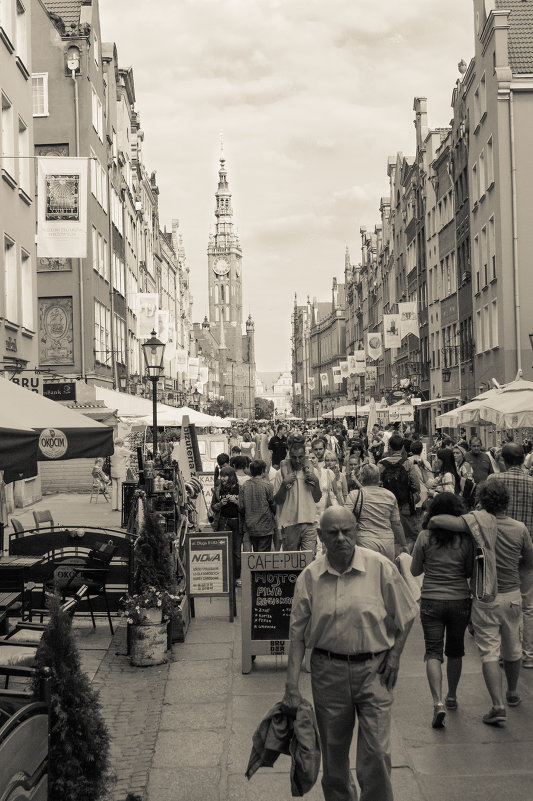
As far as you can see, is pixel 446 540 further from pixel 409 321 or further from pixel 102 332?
pixel 409 321

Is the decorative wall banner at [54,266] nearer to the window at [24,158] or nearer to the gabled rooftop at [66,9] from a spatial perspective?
the window at [24,158]

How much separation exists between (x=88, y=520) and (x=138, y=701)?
46.9 feet

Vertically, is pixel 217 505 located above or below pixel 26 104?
below

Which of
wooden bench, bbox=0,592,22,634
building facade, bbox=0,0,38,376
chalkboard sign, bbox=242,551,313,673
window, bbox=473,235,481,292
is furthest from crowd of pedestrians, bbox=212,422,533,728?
window, bbox=473,235,481,292

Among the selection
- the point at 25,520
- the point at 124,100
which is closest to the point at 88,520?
the point at 25,520

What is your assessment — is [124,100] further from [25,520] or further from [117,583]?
[117,583]

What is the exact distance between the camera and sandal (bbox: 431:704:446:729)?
22.1ft

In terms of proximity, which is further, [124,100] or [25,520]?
[124,100]

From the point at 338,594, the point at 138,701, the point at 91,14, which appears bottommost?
the point at 138,701

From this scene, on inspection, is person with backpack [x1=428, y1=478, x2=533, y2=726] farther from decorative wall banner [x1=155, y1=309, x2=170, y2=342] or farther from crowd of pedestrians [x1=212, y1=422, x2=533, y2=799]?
decorative wall banner [x1=155, y1=309, x2=170, y2=342]

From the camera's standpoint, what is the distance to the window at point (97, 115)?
1354 inches

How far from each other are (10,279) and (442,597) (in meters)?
16.5

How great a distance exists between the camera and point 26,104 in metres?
23.1

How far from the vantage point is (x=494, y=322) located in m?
33.5
